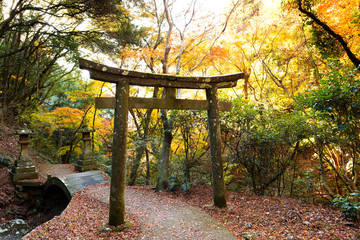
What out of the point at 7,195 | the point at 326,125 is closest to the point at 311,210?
the point at 326,125

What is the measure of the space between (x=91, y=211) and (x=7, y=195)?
205 inches

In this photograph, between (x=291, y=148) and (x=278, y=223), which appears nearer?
(x=278, y=223)

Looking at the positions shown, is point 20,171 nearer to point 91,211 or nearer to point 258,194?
point 91,211

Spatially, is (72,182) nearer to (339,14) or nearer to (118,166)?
(118,166)

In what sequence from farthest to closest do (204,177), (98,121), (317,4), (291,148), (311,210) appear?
(98,121) → (204,177) → (317,4) → (291,148) → (311,210)

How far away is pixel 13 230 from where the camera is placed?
5.54 meters

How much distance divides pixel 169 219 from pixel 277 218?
2.20 m

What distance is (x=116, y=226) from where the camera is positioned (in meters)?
3.55

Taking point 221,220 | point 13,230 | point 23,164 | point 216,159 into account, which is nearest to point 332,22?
point 216,159

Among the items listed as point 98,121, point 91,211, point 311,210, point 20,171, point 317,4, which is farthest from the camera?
point 98,121

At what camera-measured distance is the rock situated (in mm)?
5309

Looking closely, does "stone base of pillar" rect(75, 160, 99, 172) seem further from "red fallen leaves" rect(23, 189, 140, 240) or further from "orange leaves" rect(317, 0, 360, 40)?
"orange leaves" rect(317, 0, 360, 40)

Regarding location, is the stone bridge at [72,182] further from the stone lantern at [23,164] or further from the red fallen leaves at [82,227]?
the red fallen leaves at [82,227]

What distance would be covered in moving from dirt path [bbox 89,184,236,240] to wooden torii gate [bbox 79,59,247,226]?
0.62m
